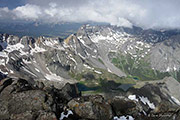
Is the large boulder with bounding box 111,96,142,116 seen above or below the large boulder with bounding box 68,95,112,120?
below

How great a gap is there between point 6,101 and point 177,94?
20485 cm

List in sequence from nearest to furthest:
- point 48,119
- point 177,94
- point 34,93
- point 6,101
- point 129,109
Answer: point 48,119 < point 6,101 < point 34,93 < point 129,109 < point 177,94

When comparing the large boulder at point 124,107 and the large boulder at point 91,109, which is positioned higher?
the large boulder at point 91,109

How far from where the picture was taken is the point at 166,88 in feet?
597

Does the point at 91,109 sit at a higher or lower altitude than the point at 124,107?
higher

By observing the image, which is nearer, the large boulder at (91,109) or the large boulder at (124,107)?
the large boulder at (91,109)

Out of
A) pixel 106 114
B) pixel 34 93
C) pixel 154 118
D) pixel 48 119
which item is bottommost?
pixel 154 118

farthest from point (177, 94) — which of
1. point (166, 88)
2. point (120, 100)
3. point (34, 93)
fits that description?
point (34, 93)

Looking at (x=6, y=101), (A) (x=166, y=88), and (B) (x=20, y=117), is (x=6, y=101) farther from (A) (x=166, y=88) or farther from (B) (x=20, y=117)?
(A) (x=166, y=88)

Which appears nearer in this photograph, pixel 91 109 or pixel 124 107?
pixel 91 109

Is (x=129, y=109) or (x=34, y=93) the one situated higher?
(x=34, y=93)

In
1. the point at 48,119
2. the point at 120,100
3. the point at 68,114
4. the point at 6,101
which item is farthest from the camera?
the point at 120,100

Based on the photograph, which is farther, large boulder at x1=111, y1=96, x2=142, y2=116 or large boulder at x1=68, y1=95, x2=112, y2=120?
large boulder at x1=111, y1=96, x2=142, y2=116

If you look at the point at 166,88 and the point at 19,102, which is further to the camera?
the point at 166,88
